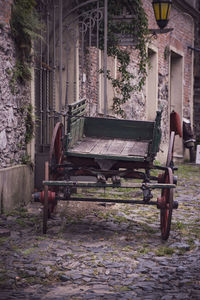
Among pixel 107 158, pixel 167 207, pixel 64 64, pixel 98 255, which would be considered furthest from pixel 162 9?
pixel 98 255

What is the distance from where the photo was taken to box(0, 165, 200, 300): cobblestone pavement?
3539mm

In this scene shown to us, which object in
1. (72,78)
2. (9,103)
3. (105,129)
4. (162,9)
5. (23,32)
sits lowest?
(105,129)

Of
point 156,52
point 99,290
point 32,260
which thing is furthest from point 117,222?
point 156,52

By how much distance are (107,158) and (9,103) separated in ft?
6.00

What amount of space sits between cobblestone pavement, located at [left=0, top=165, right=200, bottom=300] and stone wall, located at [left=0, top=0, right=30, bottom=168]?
2.55 feet

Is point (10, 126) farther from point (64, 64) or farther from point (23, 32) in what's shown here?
point (64, 64)

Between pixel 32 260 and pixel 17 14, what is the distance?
3.57 meters

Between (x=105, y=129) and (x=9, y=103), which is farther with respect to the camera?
(x=9, y=103)

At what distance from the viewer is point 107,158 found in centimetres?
524

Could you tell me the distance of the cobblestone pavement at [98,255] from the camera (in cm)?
354

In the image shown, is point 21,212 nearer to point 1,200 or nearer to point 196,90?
point 1,200

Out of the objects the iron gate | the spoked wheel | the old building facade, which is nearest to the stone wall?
the old building facade

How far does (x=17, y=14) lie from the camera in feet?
21.3

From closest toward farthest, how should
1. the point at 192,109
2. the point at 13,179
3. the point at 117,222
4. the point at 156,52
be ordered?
the point at 117,222
the point at 13,179
the point at 156,52
the point at 192,109
